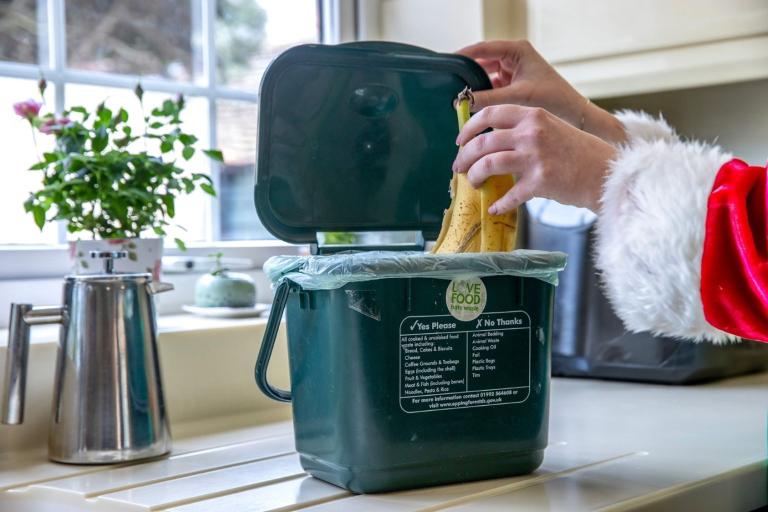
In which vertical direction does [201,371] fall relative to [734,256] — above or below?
below

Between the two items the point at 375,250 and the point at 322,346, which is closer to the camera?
the point at 322,346

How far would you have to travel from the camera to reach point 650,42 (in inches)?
65.4

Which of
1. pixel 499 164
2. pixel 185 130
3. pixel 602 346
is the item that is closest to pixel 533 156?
pixel 499 164

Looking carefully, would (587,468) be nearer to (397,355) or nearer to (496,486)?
(496,486)

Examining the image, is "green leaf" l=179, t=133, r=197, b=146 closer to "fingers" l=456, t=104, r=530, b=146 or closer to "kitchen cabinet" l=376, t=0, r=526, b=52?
"fingers" l=456, t=104, r=530, b=146

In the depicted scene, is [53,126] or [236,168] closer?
[53,126]

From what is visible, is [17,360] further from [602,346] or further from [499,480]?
[602,346]

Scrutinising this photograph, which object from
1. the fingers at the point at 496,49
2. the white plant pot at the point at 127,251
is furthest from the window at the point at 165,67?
the fingers at the point at 496,49

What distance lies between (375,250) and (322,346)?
25cm

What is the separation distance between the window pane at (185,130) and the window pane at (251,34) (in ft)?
0.30

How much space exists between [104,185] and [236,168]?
21.0 inches

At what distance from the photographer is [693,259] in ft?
3.07

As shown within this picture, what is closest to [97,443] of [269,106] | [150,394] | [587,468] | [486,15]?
[150,394]

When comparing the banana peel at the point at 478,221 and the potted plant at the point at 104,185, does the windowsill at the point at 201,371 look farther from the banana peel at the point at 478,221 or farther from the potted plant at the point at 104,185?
the banana peel at the point at 478,221
